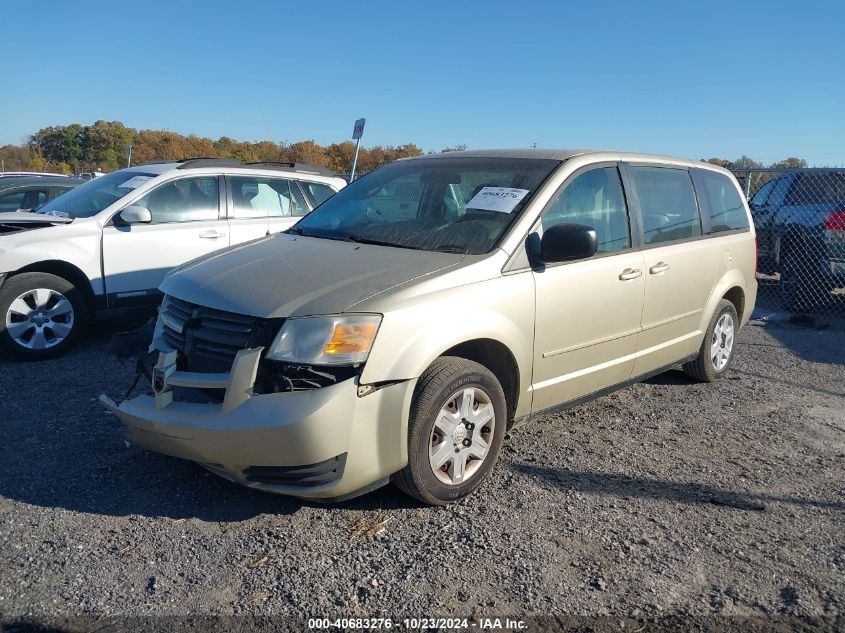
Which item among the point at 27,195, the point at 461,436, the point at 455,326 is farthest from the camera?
the point at 27,195

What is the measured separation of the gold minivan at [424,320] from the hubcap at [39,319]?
267cm

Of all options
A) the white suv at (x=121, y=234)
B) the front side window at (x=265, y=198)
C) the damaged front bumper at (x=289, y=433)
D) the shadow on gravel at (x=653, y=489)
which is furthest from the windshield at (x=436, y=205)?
the front side window at (x=265, y=198)

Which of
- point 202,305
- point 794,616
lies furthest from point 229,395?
point 794,616

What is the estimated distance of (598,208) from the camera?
14.4 ft

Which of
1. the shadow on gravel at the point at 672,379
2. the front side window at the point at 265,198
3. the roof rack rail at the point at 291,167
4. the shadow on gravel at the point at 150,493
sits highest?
the roof rack rail at the point at 291,167

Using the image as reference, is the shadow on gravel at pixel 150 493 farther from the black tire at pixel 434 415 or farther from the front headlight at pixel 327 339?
the front headlight at pixel 327 339

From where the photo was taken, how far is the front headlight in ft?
10.0

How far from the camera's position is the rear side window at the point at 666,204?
15.6ft

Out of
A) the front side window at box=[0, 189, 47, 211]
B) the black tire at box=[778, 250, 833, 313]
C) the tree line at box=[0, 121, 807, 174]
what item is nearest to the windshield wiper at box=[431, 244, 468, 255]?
the black tire at box=[778, 250, 833, 313]

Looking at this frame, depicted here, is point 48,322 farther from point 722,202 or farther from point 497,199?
point 722,202

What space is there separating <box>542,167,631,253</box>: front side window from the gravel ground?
4.34 ft

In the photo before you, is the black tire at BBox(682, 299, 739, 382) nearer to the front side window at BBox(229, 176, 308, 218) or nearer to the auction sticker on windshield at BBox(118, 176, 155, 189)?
the front side window at BBox(229, 176, 308, 218)

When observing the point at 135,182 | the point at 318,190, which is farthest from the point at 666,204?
the point at 135,182

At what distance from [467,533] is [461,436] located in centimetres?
47
